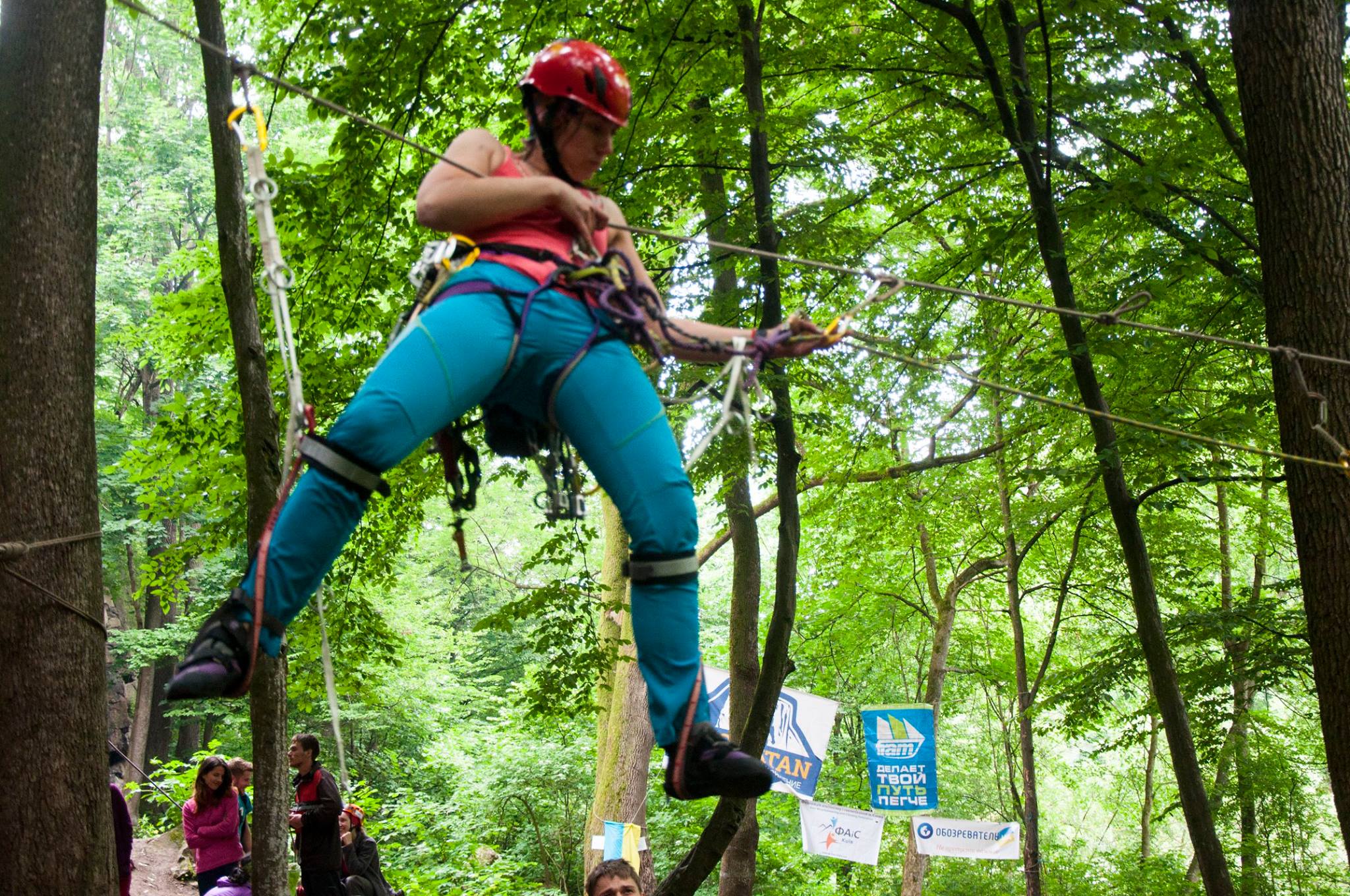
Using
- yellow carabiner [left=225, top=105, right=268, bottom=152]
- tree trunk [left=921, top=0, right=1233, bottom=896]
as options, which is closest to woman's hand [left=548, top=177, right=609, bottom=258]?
yellow carabiner [left=225, top=105, right=268, bottom=152]

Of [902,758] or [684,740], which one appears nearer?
[684,740]

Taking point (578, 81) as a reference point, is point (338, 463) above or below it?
below

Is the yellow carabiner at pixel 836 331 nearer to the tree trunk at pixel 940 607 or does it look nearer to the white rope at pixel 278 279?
the white rope at pixel 278 279

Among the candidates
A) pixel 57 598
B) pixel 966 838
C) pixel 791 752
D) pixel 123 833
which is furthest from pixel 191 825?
pixel 966 838

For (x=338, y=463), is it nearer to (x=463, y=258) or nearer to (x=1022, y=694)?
(x=463, y=258)

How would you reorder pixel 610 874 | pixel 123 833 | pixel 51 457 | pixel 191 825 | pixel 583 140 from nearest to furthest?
1. pixel 583 140
2. pixel 51 457
3. pixel 610 874
4. pixel 123 833
5. pixel 191 825

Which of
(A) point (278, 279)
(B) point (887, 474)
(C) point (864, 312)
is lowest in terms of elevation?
(A) point (278, 279)

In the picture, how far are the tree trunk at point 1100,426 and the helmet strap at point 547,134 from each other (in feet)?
16.1

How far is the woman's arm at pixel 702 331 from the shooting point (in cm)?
253

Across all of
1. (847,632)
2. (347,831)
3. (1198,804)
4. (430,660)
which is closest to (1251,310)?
(1198,804)

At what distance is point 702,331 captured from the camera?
8.49 feet

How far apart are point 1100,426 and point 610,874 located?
4601 mm

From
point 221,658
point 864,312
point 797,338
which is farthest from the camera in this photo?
point 864,312

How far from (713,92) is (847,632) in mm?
10890
